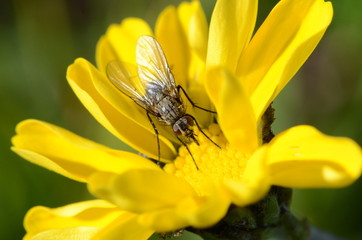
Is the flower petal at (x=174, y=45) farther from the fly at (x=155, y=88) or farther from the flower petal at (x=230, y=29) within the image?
the flower petal at (x=230, y=29)

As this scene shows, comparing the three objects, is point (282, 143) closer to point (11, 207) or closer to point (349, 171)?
point (349, 171)

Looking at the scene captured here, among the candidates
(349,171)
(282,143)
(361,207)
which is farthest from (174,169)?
(361,207)

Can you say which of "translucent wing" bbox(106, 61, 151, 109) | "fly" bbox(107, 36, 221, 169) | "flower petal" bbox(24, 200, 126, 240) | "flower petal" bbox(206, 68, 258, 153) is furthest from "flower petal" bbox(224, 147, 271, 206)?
"translucent wing" bbox(106, 61, 151, 109)

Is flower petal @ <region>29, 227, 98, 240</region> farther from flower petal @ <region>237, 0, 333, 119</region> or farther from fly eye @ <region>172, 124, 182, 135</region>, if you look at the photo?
flower petal @ <region>237, 0, 333, 119</region>

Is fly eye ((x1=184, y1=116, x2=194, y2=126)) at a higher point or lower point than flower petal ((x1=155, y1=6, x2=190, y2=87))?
lower

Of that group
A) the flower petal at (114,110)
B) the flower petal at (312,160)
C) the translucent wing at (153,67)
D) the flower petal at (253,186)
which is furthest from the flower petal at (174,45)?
the flower petal at (253,186)

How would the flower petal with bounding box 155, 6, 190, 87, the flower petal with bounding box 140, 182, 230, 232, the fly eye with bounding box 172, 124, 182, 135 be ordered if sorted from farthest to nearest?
the flower petal with bounding box 155, 6, 190, 87, the fly eye with bounding box 172, 124, 182, 135, the flower petal with bounding box 140, 182, 230, 232
